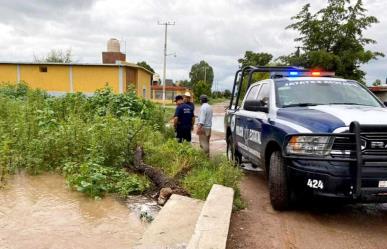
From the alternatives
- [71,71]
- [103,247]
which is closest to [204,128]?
[103,247]

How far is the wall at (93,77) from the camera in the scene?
1241 inches

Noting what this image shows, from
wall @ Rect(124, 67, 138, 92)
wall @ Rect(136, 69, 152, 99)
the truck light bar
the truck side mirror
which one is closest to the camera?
the truck side mirror

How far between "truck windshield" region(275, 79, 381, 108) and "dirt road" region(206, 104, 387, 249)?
4.84 ft

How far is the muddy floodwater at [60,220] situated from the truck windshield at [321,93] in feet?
9.40

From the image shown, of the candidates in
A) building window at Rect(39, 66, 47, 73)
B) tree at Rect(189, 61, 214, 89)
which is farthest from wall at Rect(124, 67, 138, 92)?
tree at Rect(189, 61, 214, 89)

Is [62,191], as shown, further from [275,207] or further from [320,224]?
[320,224]

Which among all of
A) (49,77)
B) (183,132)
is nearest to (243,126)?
(183,132)

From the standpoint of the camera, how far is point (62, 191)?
6.58m

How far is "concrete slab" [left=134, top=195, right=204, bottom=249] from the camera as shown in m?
4.38

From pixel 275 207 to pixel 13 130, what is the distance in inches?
234

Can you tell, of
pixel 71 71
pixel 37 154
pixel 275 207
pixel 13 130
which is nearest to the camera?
pixel 275 207

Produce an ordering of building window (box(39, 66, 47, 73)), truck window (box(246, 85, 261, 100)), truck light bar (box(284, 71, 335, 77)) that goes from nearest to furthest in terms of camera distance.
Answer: truck light bar (box(284, 71, 335, 77)) < truck window (box(246, 85, 261, 100)) < building window (box(39, 66, 47, 73))

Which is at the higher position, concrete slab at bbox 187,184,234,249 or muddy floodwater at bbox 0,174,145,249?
concrete slab at bbox 187,184,234,249

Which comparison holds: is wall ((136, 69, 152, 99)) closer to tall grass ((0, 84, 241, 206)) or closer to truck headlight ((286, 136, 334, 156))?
tall grass ((0, 84, 241, 206))
